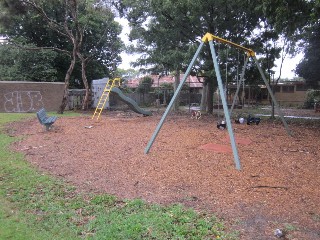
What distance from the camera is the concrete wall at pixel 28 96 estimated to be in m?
21.1

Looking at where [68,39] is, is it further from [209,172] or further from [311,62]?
[209,172]

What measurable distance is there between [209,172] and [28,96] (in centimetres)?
1846

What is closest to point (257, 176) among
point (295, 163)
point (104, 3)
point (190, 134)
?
point (295, 163)

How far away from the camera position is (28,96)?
21641 mm

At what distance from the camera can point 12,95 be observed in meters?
21.2

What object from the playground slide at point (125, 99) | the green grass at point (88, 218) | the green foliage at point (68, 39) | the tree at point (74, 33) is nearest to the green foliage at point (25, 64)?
the green foliage at point (68, 39)

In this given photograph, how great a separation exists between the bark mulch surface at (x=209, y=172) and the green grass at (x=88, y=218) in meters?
0.29

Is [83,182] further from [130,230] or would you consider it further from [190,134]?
[190,134]

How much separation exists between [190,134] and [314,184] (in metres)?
5.42

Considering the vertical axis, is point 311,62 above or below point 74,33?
below

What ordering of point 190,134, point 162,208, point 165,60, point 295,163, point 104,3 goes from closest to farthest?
point 162,208 < point 295,163 < point 190,134 < point 165,60 < point 104,3

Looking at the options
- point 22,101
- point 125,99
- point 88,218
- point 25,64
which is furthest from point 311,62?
point 88,218

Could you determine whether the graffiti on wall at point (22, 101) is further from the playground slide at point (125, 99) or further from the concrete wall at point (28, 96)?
the playground slide at point (125, 99)

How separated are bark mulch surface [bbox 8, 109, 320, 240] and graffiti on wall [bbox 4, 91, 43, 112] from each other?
12.1 meters
